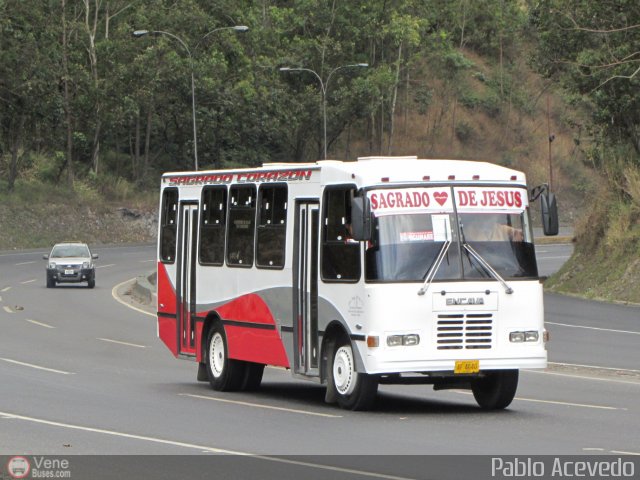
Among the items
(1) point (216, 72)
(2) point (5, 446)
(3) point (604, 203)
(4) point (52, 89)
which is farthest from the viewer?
(1) point (216, 72)

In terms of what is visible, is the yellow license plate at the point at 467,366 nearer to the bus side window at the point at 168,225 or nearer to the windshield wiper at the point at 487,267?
the windshield wiper at the point at 487,267

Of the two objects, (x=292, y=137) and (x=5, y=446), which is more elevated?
(x=292, y=137)

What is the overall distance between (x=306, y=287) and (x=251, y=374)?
8.44 ft

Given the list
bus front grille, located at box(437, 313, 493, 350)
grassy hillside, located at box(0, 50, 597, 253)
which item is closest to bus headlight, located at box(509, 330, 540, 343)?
bus front grille, located at box(437, 313, 493, 350)

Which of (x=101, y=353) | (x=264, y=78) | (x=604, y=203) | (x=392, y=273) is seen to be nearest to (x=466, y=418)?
(x=392, y=273)

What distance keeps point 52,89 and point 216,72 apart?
420 inches

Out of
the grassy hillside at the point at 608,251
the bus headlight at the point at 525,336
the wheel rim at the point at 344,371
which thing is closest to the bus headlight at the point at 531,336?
the bus headlight at the point at 525,336

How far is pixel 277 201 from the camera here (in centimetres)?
1852

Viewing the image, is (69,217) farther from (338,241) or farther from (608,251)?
(338,241)

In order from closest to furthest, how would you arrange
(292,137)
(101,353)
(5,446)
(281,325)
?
(5,446)
(281,325)
(101,353)
(292,137)

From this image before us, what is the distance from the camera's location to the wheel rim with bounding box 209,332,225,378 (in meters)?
19.9

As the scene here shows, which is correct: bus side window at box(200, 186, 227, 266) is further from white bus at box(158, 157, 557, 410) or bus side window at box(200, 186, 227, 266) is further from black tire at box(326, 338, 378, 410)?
black tire at box(326, 338, 378, 410)

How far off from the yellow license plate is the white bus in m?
0.01

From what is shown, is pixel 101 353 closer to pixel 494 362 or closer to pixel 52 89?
pixel 494 362
